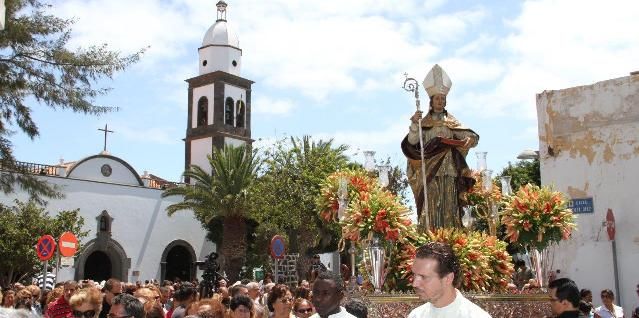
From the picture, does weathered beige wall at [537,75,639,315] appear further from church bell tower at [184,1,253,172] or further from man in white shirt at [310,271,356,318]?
church bell tower at [184,1,253,172]

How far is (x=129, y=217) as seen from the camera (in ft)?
134

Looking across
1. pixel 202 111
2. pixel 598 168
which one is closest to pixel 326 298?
pixel 598 168

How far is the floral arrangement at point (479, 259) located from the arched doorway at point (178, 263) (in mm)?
37040

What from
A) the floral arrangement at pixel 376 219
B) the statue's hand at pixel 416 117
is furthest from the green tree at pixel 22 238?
the floral arrangement at pixel 376 219

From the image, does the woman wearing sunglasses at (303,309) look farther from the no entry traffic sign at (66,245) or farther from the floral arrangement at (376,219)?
the no entry traffic sign at (66,245)

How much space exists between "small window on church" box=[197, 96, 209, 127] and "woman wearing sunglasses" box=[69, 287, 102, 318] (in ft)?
145

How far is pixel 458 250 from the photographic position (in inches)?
293

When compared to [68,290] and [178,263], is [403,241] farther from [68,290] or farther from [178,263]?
[178,263]

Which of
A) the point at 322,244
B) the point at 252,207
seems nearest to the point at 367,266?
the point at 252,207

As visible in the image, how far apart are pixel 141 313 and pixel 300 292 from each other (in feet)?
16.1

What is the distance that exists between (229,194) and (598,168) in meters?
19.7

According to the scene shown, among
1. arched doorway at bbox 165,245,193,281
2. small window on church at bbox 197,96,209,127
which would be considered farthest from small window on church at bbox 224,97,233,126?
arched doorway at bbox 165,245,193,281

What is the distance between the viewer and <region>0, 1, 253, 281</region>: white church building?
38.5 m

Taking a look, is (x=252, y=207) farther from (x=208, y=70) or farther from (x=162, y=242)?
(x=208, y=70)
